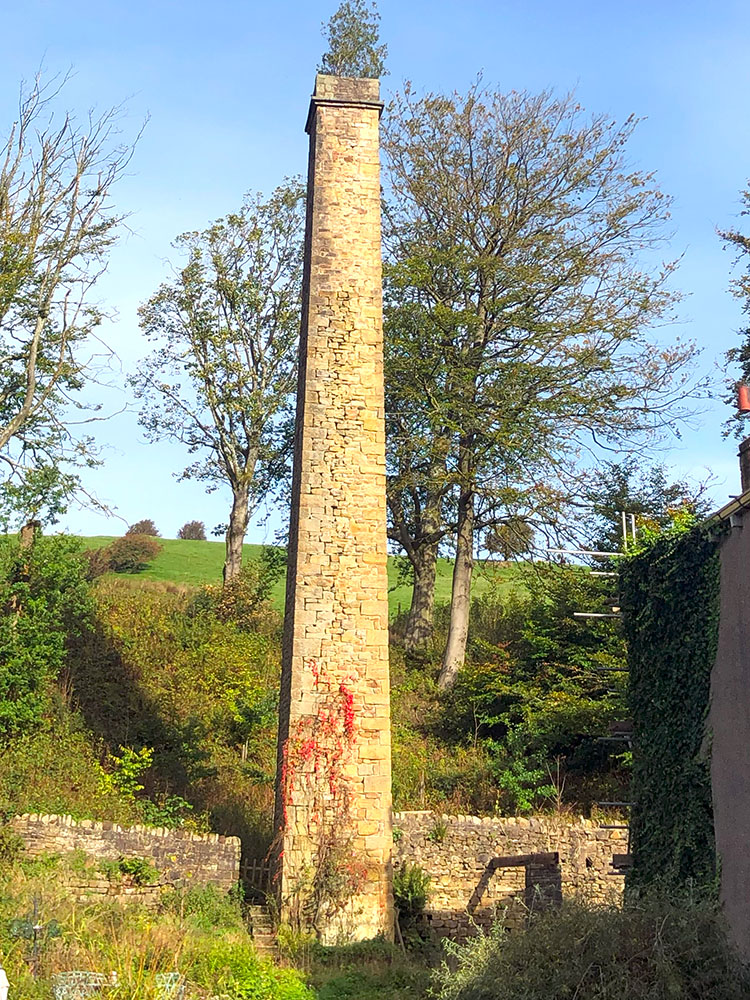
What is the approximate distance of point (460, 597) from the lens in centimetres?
2370

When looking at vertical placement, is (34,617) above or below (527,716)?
above

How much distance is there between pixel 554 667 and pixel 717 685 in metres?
10.2

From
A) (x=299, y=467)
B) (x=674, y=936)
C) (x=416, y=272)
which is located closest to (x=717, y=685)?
(x=674, y=936)

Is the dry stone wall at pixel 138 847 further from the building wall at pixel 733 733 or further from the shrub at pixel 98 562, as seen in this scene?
the shrub at pixel 98 562

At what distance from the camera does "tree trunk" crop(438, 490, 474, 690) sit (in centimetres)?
2323

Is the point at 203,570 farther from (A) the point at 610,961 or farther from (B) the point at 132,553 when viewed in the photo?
(A) the point at 610,961

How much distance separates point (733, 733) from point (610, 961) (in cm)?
308

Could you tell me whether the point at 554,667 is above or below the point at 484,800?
above

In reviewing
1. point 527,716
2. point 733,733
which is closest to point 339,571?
point 733,733

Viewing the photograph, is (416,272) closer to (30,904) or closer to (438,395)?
(438,395)

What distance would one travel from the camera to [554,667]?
A: 2125cm

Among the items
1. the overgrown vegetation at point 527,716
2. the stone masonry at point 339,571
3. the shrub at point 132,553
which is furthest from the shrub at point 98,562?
the stone masonry at point 339,571

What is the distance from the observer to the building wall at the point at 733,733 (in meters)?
9.95

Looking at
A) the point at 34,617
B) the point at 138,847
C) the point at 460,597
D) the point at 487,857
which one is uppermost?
the point at 460,597
